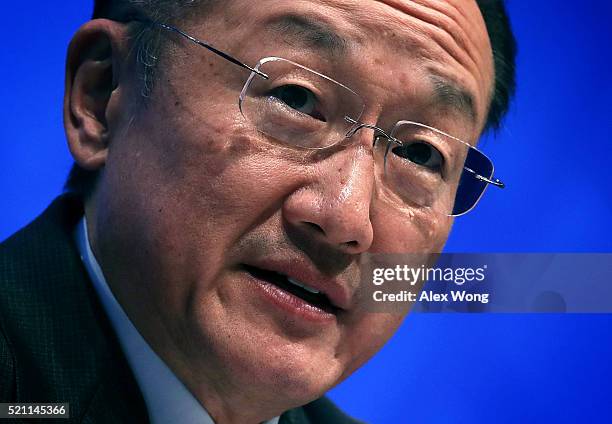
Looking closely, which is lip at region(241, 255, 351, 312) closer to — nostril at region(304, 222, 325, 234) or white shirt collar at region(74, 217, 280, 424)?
nostril at region(304, 222, 325, 234)

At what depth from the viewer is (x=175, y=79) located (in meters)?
1.19

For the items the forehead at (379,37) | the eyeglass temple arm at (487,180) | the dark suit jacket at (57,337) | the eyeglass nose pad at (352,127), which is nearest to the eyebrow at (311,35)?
the forehead at (379,37)

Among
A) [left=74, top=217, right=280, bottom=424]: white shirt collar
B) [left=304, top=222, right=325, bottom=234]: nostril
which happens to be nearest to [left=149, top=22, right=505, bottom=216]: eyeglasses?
[left=304, top=222, right=325, bottom=234]: nostril

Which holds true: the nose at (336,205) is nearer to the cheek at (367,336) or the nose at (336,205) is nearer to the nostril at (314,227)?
the nostril at (314,227)

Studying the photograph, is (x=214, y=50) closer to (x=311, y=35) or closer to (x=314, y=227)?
(x=311, y=35)

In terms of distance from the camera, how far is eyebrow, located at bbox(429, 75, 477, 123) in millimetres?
1252

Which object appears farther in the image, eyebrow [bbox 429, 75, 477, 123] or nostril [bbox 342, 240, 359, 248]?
eyebrow [bbox 429, 75, 477, 123]

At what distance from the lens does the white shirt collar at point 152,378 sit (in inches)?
48.3

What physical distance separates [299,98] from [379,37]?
17 centimetres

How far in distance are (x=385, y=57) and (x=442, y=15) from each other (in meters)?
0.18

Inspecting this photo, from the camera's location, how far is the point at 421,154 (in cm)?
129

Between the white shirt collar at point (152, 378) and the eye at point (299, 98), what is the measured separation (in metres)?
0.43

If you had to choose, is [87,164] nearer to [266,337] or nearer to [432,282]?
[266,337]

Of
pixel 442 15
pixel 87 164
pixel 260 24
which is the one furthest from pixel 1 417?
pixel 442 15
